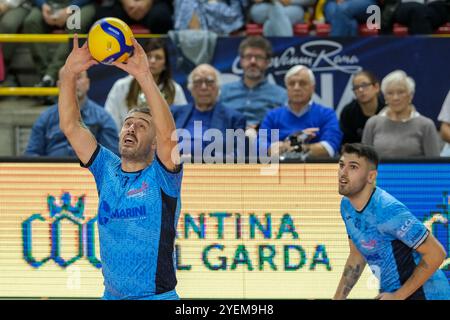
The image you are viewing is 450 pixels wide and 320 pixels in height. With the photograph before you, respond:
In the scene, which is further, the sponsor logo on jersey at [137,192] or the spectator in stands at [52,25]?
the spectator in stands at [52,25]

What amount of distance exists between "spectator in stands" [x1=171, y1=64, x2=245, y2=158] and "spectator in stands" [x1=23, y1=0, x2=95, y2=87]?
2197 millimetres

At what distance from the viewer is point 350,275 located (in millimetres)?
7977

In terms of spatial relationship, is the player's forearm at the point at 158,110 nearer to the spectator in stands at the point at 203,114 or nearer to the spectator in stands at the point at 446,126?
the spectator in stands at the point at 203,114

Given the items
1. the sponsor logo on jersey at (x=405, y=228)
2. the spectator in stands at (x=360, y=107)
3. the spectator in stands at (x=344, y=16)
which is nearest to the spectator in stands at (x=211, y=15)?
the spectator in stands at (x=344, y=16)

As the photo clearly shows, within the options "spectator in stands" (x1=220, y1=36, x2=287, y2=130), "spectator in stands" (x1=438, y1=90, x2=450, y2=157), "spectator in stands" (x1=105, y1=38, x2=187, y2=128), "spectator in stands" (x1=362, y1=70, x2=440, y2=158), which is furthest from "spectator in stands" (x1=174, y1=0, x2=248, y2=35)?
"spectator in stands" (x1=438, y1=90, x2=450, y2=157)

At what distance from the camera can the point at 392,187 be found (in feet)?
28.6

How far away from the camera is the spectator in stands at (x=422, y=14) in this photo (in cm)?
1134

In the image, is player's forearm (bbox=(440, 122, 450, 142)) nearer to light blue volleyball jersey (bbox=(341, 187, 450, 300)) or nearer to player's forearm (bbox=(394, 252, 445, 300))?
light blue volleyball jersey (bbox=(341, 187, 450, 300))

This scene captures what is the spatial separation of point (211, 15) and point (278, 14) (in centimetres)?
73

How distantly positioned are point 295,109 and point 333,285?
2.00 m

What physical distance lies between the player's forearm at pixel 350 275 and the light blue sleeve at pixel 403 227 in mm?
466

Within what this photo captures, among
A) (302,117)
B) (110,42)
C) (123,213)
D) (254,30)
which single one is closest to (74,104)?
(110,42)
